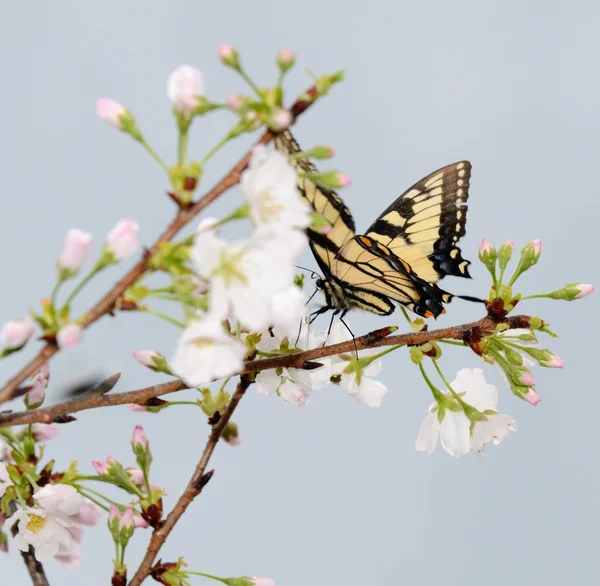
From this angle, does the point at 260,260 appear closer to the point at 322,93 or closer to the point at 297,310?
the point at 297,310

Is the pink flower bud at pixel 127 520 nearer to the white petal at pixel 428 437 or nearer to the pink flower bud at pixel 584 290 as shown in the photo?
the white petal at pixel 428 437

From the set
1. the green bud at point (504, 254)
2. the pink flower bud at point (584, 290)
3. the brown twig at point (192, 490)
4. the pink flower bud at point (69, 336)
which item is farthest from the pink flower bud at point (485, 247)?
the pink flower bud at point (69, 336)

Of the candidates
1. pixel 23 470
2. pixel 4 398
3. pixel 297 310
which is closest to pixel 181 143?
pixel 297 310

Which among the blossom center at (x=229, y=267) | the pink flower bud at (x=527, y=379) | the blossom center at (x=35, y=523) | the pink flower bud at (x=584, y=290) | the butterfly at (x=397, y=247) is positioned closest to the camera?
the blossom center at (x=229, y=267)

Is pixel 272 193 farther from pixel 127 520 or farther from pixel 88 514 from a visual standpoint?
pixel 88 514

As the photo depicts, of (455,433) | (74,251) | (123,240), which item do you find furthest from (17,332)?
(455,433)

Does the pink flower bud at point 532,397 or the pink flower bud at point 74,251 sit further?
the pink flower bud at point 532,397
